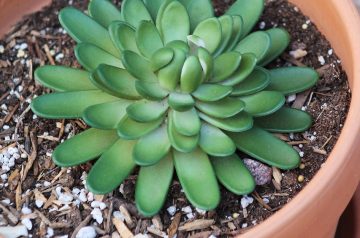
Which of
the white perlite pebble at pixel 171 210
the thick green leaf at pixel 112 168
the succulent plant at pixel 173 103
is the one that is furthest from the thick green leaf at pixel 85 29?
the white perlite pebble at pixel 171 210

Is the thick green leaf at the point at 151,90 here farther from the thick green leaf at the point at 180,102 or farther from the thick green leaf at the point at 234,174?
the thick green leaf at the point at 234,174

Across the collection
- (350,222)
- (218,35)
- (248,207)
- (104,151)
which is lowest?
(350,222)

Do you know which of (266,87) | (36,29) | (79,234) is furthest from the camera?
(36,29)

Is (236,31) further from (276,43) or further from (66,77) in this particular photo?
(66,77)

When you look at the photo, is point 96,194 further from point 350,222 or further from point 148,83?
point 350,222

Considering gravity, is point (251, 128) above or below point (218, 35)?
below

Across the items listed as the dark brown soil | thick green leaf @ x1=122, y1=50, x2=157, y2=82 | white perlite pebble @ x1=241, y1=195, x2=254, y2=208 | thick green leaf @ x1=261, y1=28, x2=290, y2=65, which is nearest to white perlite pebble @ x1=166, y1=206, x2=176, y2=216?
the dark brown soil

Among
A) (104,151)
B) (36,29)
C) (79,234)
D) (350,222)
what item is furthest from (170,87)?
(350,222)

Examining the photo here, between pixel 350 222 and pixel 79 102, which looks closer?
pixel 79 102
